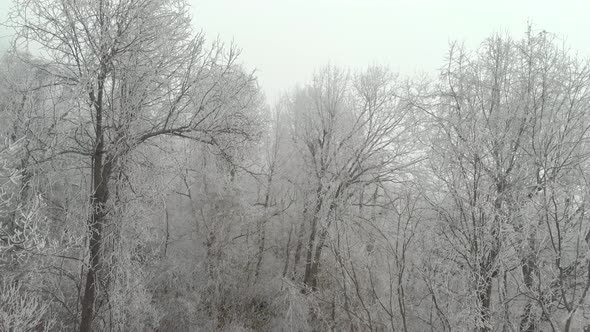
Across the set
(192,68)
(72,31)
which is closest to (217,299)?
(192,68)

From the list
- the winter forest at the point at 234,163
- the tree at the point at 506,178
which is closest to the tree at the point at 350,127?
the winter forest at the point at 234,163

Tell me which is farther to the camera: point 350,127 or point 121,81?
point 350,127

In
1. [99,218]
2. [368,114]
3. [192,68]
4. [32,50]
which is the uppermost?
[368,114]

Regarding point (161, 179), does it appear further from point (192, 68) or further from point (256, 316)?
point (256, 316)

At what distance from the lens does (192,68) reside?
6.64 metres

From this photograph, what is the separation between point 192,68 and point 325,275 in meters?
10.7

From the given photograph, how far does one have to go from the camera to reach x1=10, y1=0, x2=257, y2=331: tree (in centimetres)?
554

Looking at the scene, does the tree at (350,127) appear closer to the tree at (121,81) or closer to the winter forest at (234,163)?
the winter forest at (234,163)

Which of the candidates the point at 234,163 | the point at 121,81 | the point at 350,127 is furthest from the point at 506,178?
the point at 350,127

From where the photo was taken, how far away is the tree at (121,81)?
5543mm

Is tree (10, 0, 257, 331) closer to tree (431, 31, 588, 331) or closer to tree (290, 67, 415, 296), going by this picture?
tree (431, 31, 588, 331)

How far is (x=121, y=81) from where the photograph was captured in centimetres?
593

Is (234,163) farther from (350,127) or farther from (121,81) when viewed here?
(350,127)

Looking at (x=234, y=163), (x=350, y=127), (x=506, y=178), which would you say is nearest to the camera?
(x=506, y=178)
